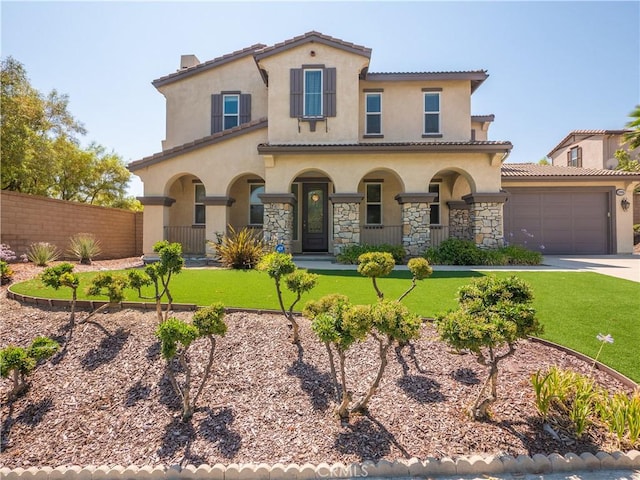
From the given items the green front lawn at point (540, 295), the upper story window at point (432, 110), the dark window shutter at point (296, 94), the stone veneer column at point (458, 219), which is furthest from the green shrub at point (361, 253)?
the upper story window at point (432, 110)

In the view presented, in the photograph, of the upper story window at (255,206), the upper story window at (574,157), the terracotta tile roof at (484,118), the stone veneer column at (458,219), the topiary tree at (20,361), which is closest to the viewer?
the topiary tree at (20,361)

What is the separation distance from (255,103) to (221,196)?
17.1 ft

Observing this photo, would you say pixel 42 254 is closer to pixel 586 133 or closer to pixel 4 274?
pixel 4 274

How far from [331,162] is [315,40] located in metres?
4.90

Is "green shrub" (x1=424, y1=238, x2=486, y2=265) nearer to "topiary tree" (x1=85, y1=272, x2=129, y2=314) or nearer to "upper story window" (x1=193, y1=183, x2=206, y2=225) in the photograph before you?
"topiary tree" (x1=85, y1=272, x2=129, y2=314)

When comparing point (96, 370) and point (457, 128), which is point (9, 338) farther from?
point (457, 128)

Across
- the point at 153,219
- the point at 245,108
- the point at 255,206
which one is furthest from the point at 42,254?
the point at 245,108

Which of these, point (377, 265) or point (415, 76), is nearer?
point (377, 265)

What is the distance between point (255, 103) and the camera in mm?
15117

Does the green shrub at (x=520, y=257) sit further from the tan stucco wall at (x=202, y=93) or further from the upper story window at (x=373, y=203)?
the tan stucco wall at (x=202, y=93)

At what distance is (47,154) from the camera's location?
1588 cm

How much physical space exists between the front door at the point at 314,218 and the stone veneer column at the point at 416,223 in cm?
364

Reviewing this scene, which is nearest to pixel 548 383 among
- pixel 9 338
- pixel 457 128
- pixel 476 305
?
pixel 476 305

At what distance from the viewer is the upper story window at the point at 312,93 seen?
13055 mm
